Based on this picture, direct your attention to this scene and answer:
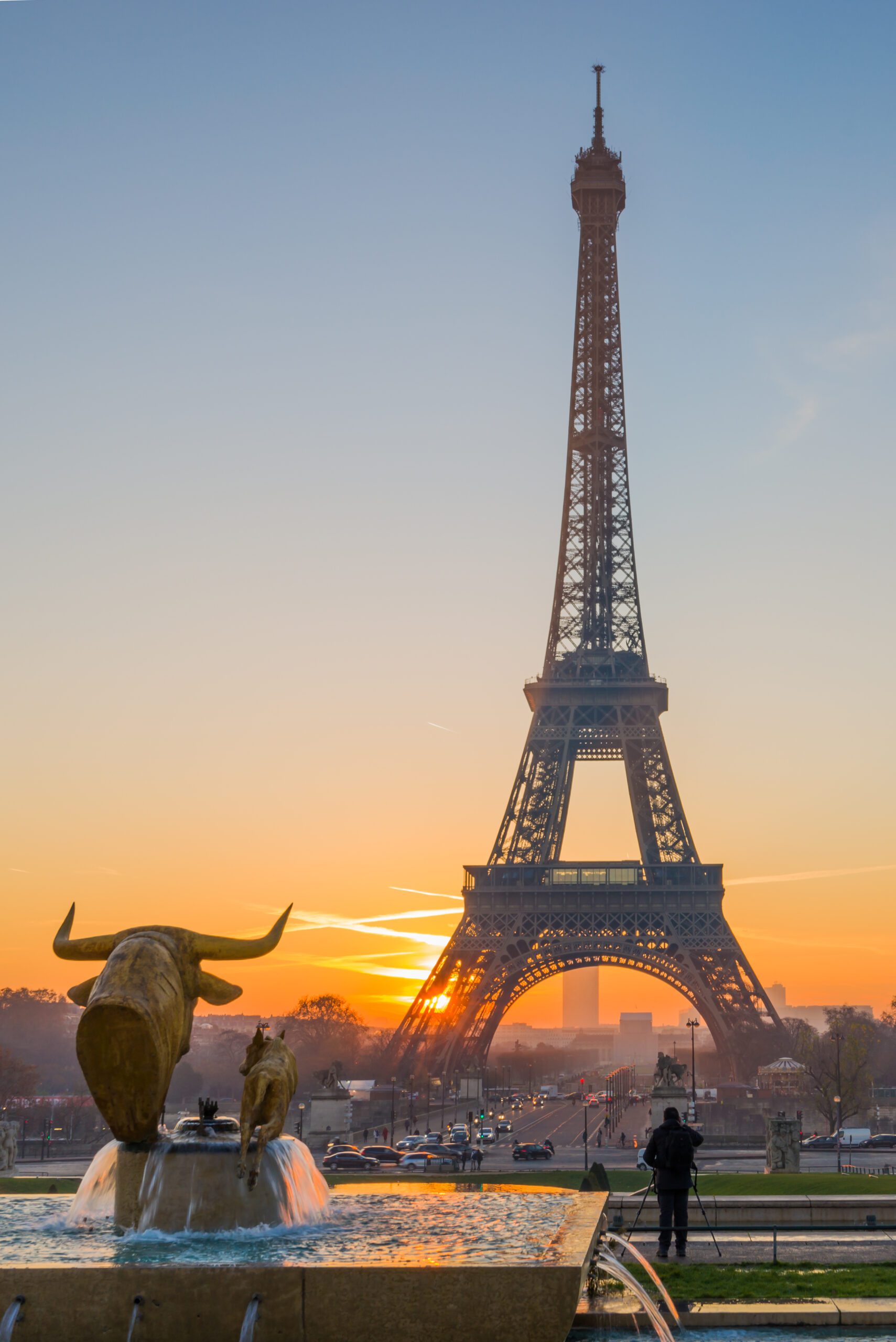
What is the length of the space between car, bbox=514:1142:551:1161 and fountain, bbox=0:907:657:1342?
136 feet

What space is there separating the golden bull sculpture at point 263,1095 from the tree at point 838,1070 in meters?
66.0

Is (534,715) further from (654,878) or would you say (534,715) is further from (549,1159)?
(549,1159)

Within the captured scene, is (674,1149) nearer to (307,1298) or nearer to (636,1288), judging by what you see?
(636,1288)

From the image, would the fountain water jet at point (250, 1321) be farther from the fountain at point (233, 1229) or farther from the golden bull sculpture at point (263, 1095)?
the golden bull sculpture at point (263, 1095)

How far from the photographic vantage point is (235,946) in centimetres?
1463

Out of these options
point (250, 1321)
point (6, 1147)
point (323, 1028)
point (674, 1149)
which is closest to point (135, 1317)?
point (250, 1321)

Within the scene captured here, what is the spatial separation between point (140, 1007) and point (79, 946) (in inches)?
79.5

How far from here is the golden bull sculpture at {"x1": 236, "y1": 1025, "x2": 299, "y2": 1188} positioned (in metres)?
13.5

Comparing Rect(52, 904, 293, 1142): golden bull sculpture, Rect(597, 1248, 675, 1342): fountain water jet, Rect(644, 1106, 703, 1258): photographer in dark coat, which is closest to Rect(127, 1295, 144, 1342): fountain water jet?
Rect(52, 904, 293, 1142): golden bull sculpture

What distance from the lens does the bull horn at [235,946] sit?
1449 centimetres

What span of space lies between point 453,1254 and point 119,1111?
4048 millimetres

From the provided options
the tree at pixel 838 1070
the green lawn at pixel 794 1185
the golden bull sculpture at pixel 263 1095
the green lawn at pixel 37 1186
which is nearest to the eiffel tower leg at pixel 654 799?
the tree at pixel 838 1070

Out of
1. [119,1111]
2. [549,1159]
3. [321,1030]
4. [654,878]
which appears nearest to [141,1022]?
[119,1111]

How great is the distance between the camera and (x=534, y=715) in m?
85.6
